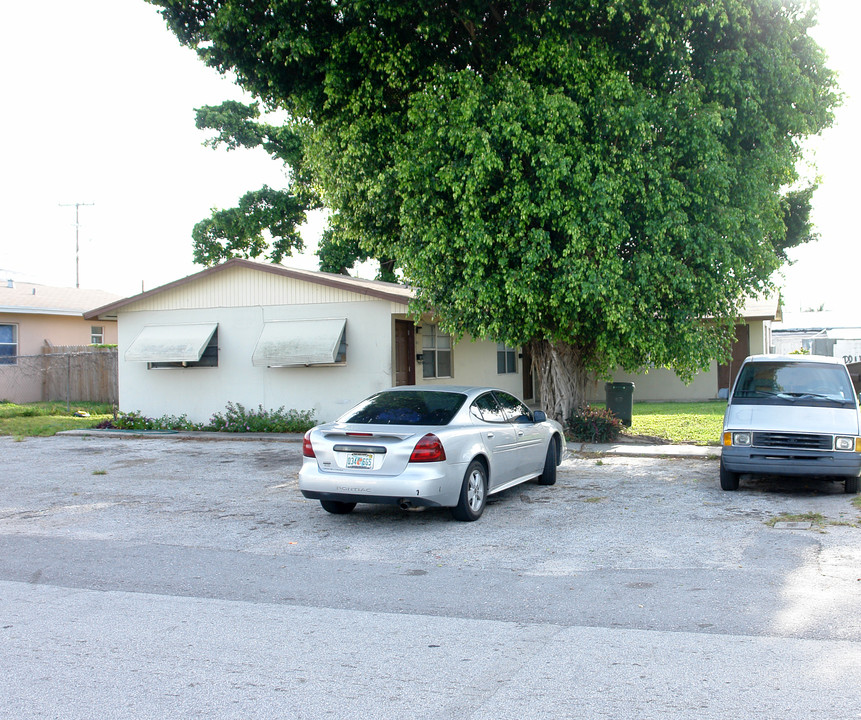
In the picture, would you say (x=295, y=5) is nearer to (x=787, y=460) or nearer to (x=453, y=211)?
(x=453, y=211)

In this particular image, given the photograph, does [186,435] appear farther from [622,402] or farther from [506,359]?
[506,359]

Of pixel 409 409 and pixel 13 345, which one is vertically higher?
pixel 13 345

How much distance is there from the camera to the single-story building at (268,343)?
18.4m

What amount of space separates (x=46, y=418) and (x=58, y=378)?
20.1 ft

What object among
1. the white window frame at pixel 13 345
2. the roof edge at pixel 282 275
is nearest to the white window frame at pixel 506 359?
the roof edge at pixel 282 275

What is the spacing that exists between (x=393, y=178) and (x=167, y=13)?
505 centimetres

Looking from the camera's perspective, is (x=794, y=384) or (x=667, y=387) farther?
(x=667, y=387)

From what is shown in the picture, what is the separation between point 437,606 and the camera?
602 cm

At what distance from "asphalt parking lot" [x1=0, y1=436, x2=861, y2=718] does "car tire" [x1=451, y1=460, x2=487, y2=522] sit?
0.15 metres

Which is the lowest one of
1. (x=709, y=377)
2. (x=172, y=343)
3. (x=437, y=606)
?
(x=437, y=606)

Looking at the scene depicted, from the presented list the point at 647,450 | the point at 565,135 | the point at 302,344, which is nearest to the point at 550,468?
the point at 647,450

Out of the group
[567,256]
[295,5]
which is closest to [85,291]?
[295,5]

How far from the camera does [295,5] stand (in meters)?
14.0

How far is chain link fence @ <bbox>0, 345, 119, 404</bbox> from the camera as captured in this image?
27766mm
